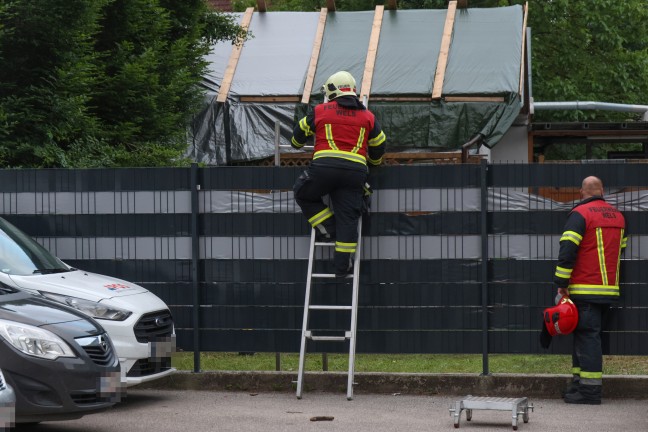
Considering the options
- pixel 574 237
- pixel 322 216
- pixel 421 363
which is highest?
pixel 322 216

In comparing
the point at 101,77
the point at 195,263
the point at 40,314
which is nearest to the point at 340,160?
the point at 195,263

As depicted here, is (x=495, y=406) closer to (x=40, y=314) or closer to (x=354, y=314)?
(x=354, y=314)

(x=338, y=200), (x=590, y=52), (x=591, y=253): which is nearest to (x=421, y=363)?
(x=338, y=200)

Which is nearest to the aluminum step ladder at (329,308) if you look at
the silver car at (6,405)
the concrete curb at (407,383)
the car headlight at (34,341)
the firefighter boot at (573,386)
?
the concrete curb at (407,383)

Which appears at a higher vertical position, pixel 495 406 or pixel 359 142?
pixel 359 142

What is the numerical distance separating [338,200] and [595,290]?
2339 mm

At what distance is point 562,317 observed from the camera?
31.3 feet

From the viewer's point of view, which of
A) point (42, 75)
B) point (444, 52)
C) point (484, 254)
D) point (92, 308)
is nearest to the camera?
point (92, 308)

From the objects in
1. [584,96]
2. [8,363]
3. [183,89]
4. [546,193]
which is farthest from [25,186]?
[584,96]

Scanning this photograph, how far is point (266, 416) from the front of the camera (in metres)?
9.09

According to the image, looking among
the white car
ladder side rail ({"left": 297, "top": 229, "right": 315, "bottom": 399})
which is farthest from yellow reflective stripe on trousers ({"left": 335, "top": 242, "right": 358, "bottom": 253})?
the white car

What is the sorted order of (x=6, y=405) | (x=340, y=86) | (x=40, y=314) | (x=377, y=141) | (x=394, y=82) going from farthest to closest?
(x=394, y=82) < (x=377, y=141) < (x=340, y=86) < (x=40, y=314) < (x=6, y=405)

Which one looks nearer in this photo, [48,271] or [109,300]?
[109,300]

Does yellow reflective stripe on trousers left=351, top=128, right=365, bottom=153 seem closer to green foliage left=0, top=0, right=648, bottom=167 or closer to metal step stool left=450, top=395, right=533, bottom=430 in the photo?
metal step stool left=450, top=395, right=533, bottom=430
